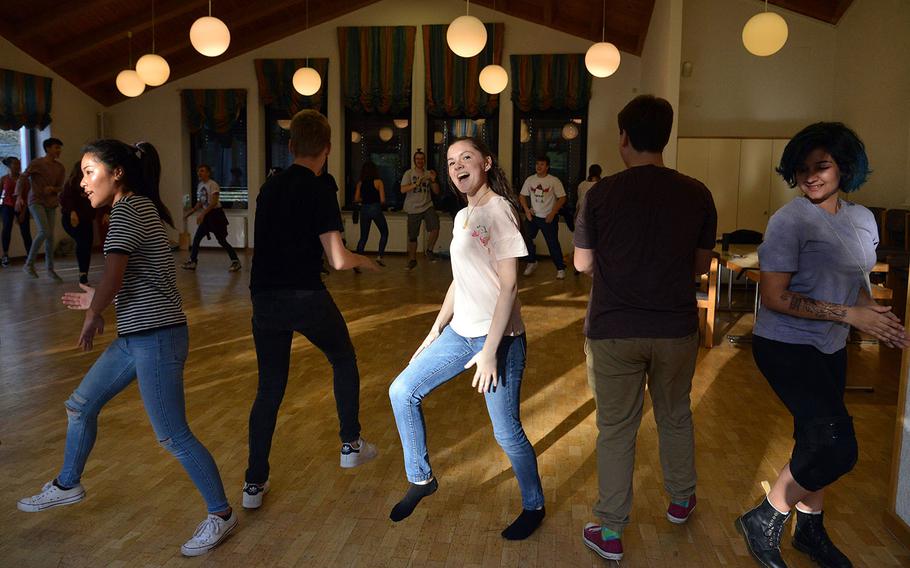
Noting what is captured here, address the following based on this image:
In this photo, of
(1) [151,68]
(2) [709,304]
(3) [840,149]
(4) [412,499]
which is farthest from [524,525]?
(1) [151,68]

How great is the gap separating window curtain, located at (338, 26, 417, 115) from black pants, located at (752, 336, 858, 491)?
11002 mm

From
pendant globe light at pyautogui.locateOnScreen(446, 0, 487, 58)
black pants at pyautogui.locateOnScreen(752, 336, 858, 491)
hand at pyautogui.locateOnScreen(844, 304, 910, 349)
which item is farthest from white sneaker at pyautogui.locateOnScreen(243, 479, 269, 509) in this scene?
pendant globe light at pyautogui.locateOnScreen(446, 0, 487, 58)

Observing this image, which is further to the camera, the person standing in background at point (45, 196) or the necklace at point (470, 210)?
the person standing in background at point (45, 196)

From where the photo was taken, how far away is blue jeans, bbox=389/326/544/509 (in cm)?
242

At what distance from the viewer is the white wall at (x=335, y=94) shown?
1227 cm

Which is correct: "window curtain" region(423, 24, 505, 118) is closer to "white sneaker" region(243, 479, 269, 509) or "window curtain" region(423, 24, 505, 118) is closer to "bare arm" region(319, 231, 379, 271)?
"bare arm" region(319, 231, 379, 271)

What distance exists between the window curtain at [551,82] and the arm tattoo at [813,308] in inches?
406

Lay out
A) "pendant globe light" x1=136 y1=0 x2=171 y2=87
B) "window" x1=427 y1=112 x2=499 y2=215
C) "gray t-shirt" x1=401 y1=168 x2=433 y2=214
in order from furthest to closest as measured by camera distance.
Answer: "window" x1=427 y1=112 x2=499 y2=215
"gray t-shirt" x1=401 y1=168 x2=433 y2=214
"pendant globe light" x1=136 y1=0 x2=171 y2=87

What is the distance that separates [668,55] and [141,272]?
708cm

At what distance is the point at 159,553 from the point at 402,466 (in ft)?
3.55

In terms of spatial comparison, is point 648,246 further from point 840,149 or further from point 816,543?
point 816,543

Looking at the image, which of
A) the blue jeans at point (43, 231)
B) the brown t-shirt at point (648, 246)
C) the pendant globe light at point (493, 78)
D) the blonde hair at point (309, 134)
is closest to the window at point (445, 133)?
the pendant globe light at point (493, 78)

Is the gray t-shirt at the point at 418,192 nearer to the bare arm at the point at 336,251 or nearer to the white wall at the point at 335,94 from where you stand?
the white wall at the point at 335,94

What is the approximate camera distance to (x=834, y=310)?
219 centimetres
